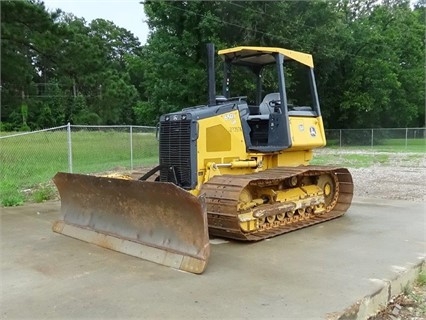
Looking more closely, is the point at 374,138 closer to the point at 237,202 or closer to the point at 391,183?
the point at 391,183

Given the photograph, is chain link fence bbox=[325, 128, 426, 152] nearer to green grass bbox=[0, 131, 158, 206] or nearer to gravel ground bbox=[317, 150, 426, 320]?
gravel ground bbox=[317, 150, 426, 320]

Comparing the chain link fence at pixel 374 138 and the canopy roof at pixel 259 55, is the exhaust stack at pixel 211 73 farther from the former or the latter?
the chain link fence at pixel 374 138

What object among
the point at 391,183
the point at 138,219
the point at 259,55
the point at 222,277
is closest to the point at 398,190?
the point at 391,183

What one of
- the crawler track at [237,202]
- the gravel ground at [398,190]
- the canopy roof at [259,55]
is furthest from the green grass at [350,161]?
the crawler track at [237,202]

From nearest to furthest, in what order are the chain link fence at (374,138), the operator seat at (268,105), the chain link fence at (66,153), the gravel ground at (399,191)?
1. the gravel ground at (399,191)
2. the operator seat at (268,105)
3. the chain link fence at (66,153)
4. the chain link fence at (374,138)

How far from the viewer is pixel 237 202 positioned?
5367 mm

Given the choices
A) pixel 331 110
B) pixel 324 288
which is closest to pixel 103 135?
pixel 324 288

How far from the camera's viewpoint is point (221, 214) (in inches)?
215

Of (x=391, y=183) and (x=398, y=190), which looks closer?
(x=398, y=190)

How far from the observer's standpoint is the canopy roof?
6855 mm

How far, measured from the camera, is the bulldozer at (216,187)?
4.92 metres

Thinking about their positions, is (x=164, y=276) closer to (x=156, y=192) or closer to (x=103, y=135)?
(x=156, y=192)

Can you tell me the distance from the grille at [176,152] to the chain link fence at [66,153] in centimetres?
375

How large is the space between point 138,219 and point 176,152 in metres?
1.16
